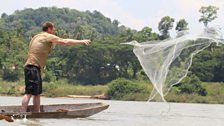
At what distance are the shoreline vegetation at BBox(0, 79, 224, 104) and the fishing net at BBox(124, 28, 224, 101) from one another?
110 feet

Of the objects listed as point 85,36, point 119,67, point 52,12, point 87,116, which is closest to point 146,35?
point 119,67

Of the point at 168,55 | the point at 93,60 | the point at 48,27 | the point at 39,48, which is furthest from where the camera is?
the point at 93,60

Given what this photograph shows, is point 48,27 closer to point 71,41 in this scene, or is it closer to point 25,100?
point 71,41

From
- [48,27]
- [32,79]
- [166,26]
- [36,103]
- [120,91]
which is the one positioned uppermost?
[166,26]

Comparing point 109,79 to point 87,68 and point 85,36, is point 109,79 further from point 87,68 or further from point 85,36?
point 85,36

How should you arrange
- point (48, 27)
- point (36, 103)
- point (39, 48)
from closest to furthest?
point (39, 48)
point (48, 27)
point (36, 103)

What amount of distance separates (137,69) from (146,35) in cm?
486

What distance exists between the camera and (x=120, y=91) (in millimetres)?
49281

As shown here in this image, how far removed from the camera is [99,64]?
5869cm

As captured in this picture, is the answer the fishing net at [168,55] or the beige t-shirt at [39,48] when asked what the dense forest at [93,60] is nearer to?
the fishing net at [168,55]

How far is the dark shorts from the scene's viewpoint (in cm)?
1115

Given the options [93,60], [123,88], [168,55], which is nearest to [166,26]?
[93,60]

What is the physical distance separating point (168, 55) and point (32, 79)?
270 cm

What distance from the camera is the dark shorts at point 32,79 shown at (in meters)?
11.1
